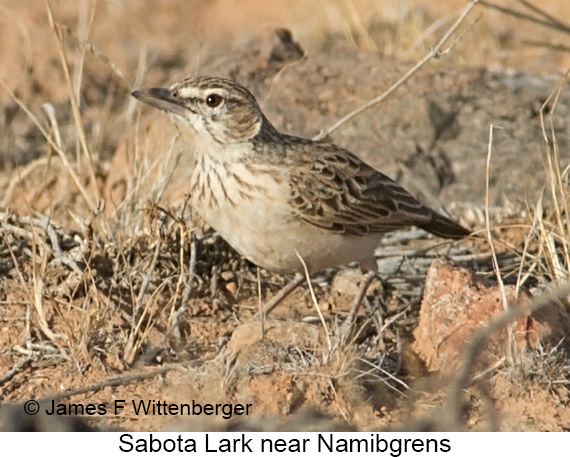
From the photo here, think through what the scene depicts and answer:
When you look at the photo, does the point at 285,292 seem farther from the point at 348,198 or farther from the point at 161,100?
Result: the point at 161,100

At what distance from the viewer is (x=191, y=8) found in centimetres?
1343

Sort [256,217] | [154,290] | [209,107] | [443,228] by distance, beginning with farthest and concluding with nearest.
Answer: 1. [443,228]
2. [154,290]
3. [209,107]
4. [256,217]

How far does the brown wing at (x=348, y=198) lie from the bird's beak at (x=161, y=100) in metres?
0.76

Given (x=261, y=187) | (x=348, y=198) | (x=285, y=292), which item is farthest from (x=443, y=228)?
(x=261, y=187)

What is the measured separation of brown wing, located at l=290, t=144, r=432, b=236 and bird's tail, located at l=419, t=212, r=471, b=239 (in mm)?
54

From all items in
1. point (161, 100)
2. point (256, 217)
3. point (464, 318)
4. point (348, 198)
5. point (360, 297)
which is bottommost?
point (464, 318)

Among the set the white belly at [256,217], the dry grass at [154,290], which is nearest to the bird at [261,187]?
the white belly at [256,217]

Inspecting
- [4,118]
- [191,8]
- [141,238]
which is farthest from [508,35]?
[141,238]

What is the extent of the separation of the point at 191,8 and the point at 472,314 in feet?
28.2

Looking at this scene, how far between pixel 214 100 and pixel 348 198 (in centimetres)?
105

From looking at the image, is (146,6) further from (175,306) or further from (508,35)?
(175,306)

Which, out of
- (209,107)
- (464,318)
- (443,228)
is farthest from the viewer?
(443,228)

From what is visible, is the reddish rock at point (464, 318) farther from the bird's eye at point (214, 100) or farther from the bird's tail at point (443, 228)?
the bird's eye at point (214, 100)

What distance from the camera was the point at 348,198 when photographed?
651cm
